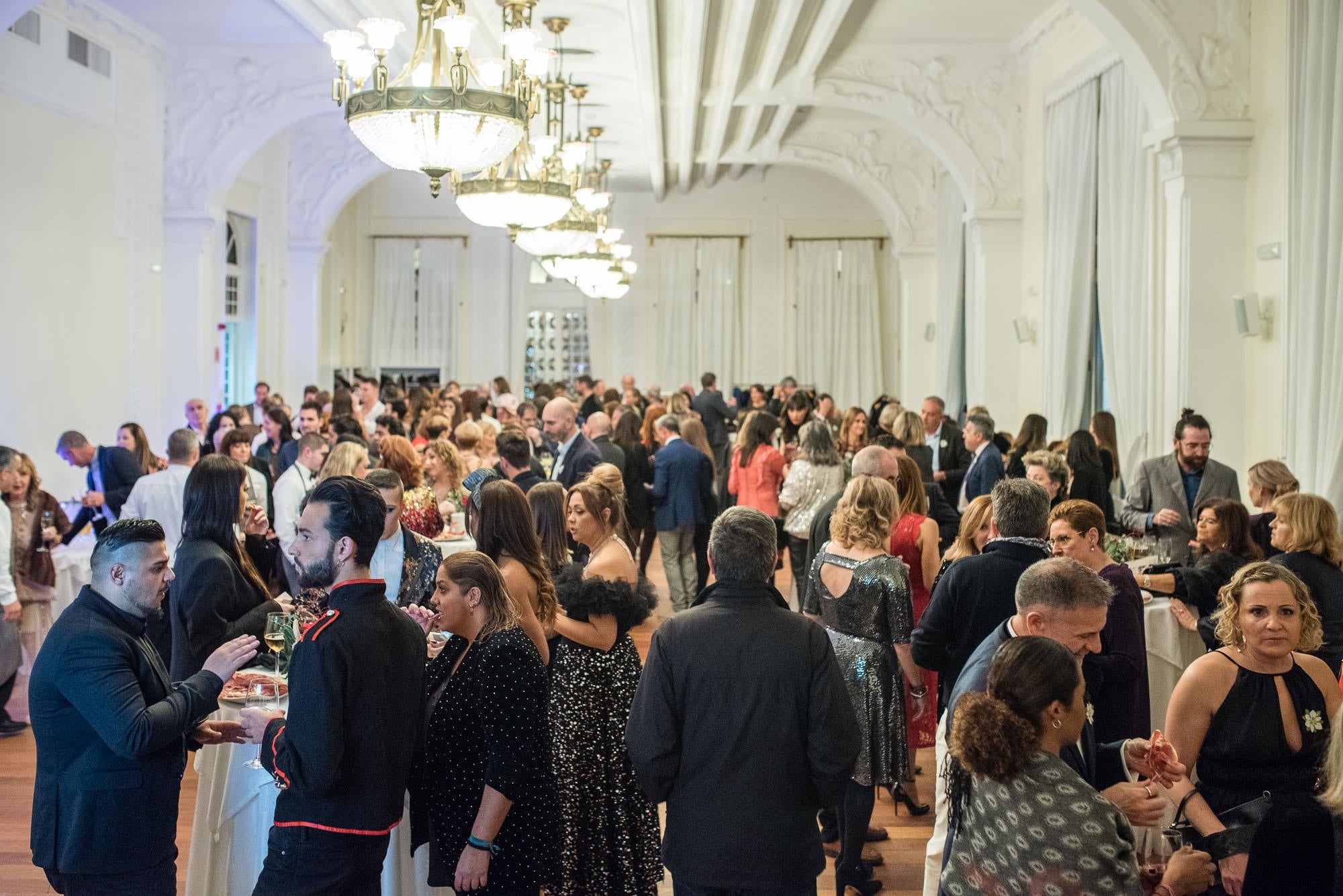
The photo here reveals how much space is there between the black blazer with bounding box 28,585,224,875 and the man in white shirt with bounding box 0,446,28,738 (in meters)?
3.38

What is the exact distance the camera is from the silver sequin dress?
459cm

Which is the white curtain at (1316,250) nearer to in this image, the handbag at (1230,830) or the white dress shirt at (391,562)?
the handbag at (1230,830)

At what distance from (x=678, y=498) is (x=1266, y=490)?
4.24m

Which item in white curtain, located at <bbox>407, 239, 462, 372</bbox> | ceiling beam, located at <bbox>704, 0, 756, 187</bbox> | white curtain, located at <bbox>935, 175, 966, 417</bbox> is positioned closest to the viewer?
ceiling beam, located at <bbox>704, 0, 756, 187</bbox>

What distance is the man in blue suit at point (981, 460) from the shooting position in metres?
8.03

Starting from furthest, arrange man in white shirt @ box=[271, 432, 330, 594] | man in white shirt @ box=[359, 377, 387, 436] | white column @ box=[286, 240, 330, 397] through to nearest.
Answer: white column @ box=[286, 240, 330, 397] < man in white shirt @ box=[359, 377, 387, 436] < man in white shirt @ box=[271, 432, 330, 594]

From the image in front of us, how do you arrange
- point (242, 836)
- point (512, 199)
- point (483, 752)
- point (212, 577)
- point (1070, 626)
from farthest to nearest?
point (512, 199) → point (212, 577) → point (242, 836) → point (483, 752) → point (1070, 626)

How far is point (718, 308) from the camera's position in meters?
22.8

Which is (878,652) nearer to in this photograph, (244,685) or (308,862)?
(244,685)

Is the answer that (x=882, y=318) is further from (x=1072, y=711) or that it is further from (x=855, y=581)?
(x=1072, y=711)

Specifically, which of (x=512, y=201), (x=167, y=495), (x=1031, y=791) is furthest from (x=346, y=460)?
(x=1031, y=791)

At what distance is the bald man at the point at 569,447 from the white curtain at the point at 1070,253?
5129 millimetres

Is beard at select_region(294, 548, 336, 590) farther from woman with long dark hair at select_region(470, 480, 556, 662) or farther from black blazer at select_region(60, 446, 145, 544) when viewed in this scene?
black blazer at select_region(60, 446, 145, 544)

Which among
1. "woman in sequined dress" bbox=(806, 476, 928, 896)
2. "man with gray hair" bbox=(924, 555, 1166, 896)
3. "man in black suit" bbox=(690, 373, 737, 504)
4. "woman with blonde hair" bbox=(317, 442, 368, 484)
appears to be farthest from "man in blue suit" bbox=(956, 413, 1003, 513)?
"man in black suit" bbox=(690, 373, 737, 504)
